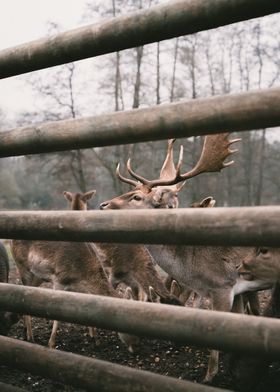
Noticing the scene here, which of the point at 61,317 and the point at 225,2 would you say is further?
the point at 61,317

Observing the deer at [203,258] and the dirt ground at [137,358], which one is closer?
the dirt ground at [137,358]

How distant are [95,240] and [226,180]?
91.5 ft

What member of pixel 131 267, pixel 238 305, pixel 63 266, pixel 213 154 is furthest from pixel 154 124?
pixel 131 267

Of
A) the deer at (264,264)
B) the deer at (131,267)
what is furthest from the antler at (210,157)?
the deer at (264,264)

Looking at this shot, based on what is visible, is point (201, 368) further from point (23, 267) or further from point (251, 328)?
point (251, 328)

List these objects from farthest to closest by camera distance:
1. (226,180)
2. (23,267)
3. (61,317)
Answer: (226,180), (23,267), (61,317)

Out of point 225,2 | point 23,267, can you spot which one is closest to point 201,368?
point 23,267

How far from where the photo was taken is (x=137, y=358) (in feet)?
17.7

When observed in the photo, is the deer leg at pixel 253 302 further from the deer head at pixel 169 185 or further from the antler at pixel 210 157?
the antler at pixel 210 157

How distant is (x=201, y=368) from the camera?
16.5 ft

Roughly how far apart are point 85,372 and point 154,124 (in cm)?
102

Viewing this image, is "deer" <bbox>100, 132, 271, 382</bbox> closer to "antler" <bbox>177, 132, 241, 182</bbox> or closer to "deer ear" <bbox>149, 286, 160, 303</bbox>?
"antler" <bbox>177, 132, 241, 182</bbox>

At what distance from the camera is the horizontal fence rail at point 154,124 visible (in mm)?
1619

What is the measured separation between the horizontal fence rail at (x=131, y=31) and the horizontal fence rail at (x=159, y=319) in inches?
38.1
